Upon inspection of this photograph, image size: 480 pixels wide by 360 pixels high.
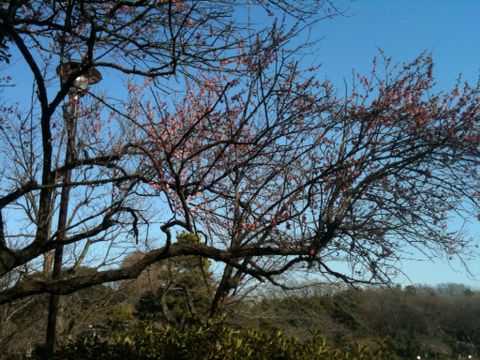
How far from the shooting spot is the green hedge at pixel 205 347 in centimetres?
445

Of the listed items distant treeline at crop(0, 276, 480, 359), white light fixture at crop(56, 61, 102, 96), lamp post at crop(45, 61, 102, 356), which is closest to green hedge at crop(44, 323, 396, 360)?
lamp post at crop(45, 61, 102, 356)

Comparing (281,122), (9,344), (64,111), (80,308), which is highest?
(64,111)

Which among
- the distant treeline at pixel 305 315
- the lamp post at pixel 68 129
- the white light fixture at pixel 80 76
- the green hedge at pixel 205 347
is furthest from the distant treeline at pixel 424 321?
the white light fixture at pixel 80 76

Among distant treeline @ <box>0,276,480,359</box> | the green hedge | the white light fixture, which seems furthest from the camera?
distant treeline @ <box>0,276,480,359</box>

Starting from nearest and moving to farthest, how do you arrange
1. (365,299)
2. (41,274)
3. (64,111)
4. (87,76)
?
(87,76), (64,111), (41,274), (365,299)

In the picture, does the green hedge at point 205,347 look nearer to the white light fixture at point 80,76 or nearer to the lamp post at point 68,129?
the lamp post at point 68,129

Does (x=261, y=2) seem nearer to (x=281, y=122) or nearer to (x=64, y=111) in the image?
(x=281, y=122)

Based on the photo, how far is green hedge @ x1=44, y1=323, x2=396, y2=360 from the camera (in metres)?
4.45

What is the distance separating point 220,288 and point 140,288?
5.43m

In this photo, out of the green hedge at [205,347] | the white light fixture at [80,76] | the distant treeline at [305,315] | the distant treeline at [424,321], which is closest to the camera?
the green hedge at [205,347]

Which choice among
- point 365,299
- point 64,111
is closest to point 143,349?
point 64,111

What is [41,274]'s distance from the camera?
877 centimetres

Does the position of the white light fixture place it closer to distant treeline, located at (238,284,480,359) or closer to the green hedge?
the green hedge

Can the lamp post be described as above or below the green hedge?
above
